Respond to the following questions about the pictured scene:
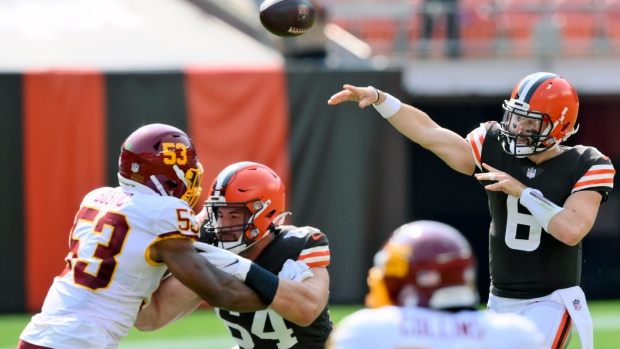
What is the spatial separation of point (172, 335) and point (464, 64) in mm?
4488

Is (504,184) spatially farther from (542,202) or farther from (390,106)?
(390,106)

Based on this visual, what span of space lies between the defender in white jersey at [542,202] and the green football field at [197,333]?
11.7 ft

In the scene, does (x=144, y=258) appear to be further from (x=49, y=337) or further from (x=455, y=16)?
(x=455, y=16)

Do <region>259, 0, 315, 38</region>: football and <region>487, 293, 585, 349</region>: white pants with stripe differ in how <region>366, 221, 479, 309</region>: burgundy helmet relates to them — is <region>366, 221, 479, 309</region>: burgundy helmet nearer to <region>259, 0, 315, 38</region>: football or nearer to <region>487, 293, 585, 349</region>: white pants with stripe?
<region>487, 293, 585, 349</region>: white pants with stripe

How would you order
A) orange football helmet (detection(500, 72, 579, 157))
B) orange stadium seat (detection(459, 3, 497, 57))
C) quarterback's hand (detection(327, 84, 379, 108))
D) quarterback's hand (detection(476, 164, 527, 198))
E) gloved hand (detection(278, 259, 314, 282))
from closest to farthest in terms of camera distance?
gloved hand (detection(278, 259, 314, 282)) < quarterback's hand (detection(476, 164, 527, 198)) < orange football helmet (detection(500, 72, 579, 157)) < quarterback's hand (detection(327, 84, 379, 108)) < orange stadium seat (detection(459, 3, 497, 57))

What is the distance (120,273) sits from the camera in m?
3.43

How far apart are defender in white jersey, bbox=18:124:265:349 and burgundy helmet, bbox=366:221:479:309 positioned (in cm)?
102

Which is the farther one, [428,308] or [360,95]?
[360,95]

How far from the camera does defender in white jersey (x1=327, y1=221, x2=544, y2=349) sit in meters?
2.38

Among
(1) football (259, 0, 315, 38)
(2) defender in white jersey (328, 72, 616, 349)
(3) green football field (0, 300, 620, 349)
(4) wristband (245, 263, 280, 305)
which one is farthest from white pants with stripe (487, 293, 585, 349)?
(3) green football field (0, 300, 620, 349)

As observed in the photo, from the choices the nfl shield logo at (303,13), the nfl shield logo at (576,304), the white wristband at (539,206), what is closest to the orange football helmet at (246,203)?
the white wristband at (539,206)

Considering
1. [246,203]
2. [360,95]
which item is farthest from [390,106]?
[246,203]

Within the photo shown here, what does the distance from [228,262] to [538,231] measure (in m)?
1.58

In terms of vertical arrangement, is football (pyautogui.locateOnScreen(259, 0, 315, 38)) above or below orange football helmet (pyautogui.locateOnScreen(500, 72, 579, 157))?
above
